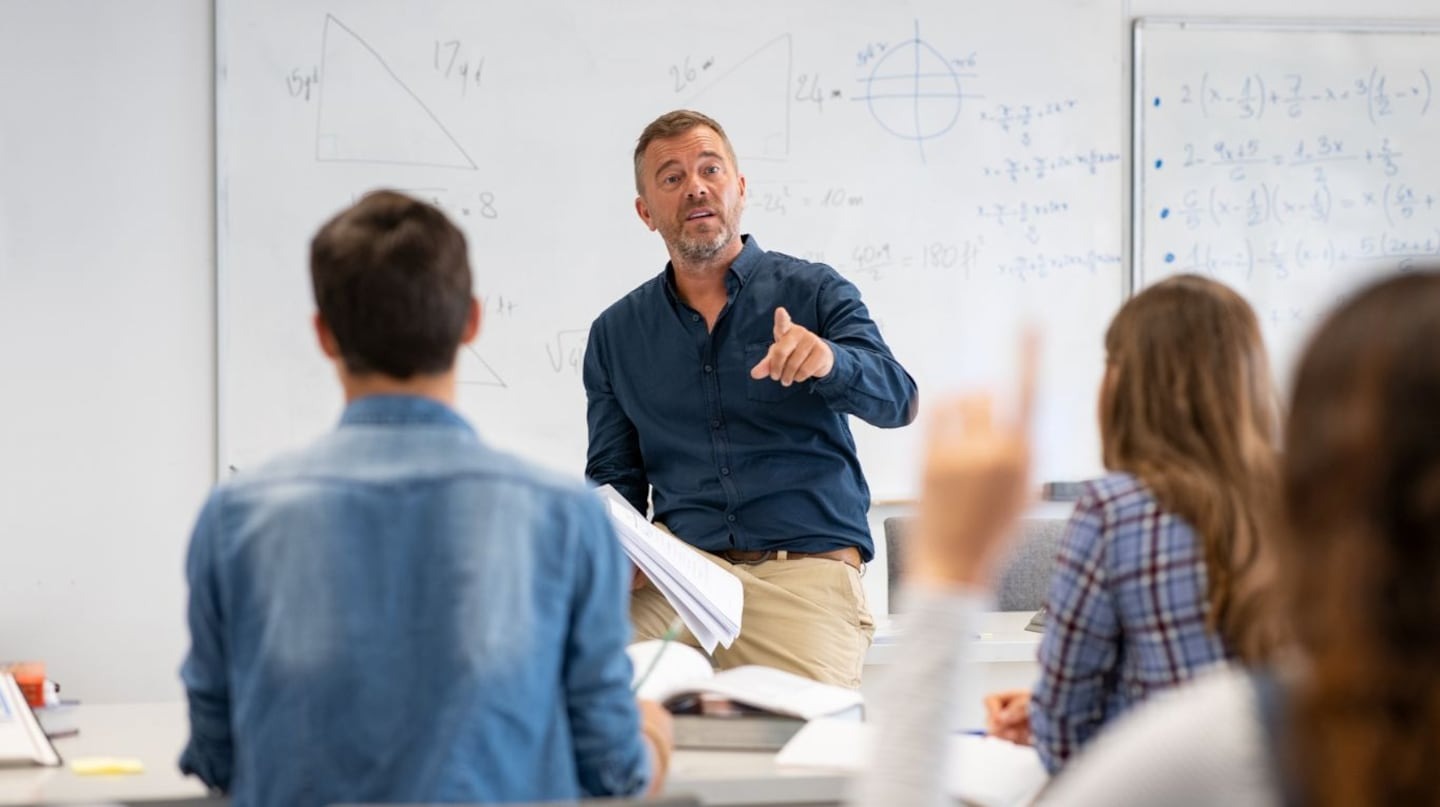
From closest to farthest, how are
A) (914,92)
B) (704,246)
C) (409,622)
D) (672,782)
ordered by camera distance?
(409,622)
(672,782)
(704,246)
(914,92)

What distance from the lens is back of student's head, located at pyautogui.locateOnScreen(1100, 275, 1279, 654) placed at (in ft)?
5.27

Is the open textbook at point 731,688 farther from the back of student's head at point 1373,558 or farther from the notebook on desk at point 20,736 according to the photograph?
the back of student's head at point 1373,558

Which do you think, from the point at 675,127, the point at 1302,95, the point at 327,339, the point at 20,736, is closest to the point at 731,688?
the point at 327,339

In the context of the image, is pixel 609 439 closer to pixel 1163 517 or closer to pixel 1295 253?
pixel 1163 517

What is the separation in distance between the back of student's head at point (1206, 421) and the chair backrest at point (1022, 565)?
176 centimetres

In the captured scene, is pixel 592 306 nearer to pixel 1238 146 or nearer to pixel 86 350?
pixel 86 350

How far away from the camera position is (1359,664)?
771mm

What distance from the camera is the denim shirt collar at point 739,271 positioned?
10.3 feet

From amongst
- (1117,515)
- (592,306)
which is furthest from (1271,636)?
(592,306)

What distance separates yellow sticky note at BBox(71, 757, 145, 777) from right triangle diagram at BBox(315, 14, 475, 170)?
232 cm

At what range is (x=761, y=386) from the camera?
9.91ft

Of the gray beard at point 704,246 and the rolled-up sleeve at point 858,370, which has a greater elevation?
the gray beard at point 704,246

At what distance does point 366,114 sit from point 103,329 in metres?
0.84

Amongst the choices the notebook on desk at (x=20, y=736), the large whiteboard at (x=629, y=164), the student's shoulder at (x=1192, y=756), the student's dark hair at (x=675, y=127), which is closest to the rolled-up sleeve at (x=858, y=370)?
the student's dark hair at (x=675, y=127)
